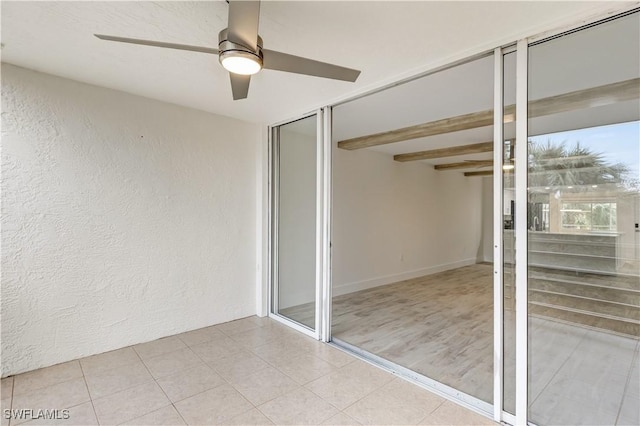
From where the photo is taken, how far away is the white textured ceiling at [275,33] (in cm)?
173

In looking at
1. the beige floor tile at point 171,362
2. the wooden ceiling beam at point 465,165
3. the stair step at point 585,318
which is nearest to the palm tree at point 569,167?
the stair step at point 585,318

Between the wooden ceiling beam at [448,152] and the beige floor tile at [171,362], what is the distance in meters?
4.59

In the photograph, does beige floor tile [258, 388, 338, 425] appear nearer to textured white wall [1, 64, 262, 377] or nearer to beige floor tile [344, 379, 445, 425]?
beige floor tile [344, 379, 445, 425]

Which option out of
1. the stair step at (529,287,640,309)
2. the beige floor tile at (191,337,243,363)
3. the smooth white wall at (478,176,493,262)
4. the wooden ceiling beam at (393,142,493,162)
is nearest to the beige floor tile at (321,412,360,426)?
the beige floor tile at (191,337,243,363)

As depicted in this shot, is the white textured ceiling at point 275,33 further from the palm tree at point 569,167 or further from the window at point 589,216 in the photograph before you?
the window at point 589,216

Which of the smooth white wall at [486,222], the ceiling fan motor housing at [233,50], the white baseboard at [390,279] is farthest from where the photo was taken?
the smooth white wall at [486,222]

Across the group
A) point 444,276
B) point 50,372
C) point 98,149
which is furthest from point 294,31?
point 444,276

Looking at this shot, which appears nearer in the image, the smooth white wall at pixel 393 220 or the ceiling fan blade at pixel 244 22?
the ceiling fan blade at pixel 244 22

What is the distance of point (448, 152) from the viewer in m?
5.21

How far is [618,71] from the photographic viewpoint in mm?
1937

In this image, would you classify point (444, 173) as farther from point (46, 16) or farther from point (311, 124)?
point (46, 16)

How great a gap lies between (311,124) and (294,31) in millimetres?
1599

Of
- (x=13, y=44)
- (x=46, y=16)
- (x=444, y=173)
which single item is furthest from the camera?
(x=444, y=173)

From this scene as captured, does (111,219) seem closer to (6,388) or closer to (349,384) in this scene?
(6,388)
